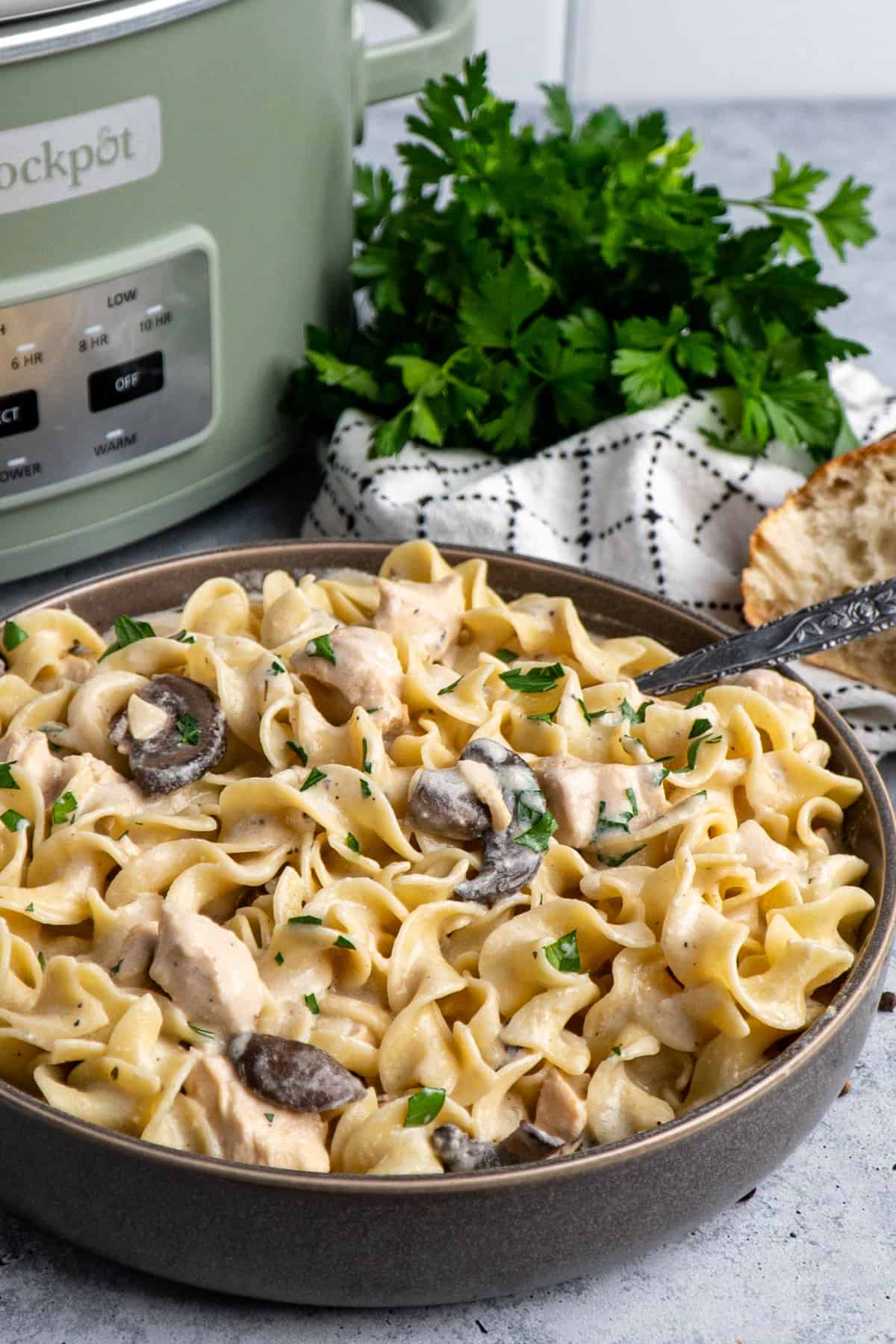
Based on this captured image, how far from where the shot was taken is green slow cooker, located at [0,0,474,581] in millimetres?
1552

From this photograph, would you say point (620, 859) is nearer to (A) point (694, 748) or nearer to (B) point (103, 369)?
(A) point (694, 748)

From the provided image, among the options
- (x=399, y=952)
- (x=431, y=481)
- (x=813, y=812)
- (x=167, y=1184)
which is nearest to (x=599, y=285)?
(x=431, y=481)

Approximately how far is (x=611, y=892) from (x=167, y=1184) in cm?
46

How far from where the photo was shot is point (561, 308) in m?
2.05

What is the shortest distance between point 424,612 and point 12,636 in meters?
0.40

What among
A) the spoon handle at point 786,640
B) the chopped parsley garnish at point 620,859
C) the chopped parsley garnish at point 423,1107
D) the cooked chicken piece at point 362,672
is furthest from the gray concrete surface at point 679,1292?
the cooked chicken piece at point 362,672

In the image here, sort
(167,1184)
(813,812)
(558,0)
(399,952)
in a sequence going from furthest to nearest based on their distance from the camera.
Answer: (558,0)
(813,812)
(399,952)
(167,1184)

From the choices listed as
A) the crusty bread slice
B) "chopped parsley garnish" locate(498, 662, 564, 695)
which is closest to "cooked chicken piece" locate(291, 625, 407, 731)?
"chopped parsley garnish" locate(498, 662, 564, 695)

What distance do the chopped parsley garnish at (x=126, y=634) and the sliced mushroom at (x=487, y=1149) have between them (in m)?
0.61

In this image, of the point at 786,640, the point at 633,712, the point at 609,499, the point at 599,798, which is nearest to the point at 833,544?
the point at 609,499

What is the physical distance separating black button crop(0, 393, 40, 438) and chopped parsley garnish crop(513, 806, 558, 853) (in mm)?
748

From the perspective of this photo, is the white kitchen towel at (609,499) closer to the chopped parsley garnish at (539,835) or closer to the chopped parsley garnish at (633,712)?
the chopped parsley garnish at (633,712)

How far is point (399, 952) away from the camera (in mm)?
1282

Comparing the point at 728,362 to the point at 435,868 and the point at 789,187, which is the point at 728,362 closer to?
the point at 789,187
